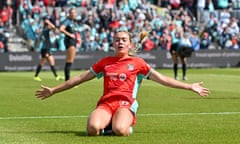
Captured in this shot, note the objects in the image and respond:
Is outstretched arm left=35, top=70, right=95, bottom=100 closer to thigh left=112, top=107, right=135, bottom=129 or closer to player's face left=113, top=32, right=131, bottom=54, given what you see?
player's face left=113, top=32, right=131, bottom=54

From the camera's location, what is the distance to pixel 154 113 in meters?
15.8

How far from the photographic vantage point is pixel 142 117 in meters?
15.0

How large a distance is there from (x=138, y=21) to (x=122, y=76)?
106ft

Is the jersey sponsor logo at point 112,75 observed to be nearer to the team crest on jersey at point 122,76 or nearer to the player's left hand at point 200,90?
the team crest on jersey at point 122,76

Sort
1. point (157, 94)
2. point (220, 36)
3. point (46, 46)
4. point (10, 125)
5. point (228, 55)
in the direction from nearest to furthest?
point (10, 125), point (157, 94), point (46, 46), point (228, 55), point (220, 36)

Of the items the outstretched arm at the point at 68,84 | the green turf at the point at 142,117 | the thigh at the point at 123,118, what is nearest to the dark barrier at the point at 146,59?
the green turf at the point at 142,117

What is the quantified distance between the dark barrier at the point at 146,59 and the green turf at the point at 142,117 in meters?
13.6

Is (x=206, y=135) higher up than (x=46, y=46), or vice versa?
(x=206, y=135)

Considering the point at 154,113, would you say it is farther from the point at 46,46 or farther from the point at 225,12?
the point at 225,12

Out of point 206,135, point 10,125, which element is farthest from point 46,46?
point 206,135

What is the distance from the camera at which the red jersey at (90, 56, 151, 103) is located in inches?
481

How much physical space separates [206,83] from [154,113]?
11.3 meters

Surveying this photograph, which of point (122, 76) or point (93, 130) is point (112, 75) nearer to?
point (122, 76)

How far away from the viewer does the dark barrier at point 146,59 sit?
124 ft
